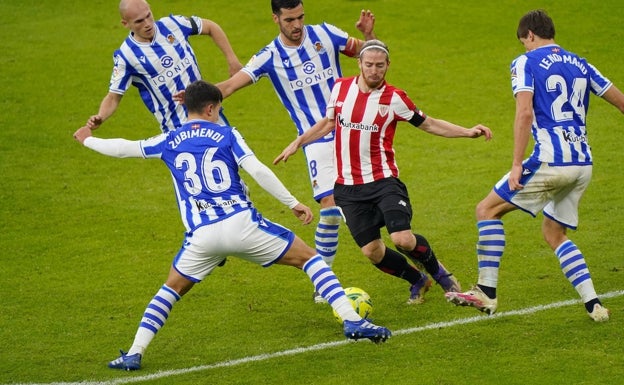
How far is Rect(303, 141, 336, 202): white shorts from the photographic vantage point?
35.6 feet

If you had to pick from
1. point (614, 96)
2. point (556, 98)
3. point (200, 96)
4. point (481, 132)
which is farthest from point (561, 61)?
point (200, 96)

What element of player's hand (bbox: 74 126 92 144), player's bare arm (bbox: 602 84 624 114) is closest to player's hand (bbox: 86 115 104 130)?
player's hand (bbox: 74 126 92 144)

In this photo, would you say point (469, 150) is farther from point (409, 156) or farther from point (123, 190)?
point (123, 190)

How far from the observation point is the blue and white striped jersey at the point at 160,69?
11.1m

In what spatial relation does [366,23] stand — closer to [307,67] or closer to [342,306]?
[307,67]

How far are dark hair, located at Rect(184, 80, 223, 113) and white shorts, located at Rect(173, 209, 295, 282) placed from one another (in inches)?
37.5

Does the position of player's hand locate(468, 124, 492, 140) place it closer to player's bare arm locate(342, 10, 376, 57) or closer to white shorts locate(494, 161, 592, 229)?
→ white shorts locate(494, 161, 592, 229)

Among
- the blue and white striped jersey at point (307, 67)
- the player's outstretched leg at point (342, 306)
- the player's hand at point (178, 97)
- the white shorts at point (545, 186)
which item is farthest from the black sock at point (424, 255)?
the player's hand at point (178, 97)

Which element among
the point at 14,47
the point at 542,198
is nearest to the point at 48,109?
the point at 14,47

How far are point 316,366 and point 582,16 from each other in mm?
13864

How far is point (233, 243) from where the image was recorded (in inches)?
349

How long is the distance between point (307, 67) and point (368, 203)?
72.5 inches

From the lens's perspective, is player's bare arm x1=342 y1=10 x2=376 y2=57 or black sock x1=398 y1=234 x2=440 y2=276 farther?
player's bare arm x1=342 y1=10 x2=376 y2=57

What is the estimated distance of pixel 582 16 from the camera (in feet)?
68.6
